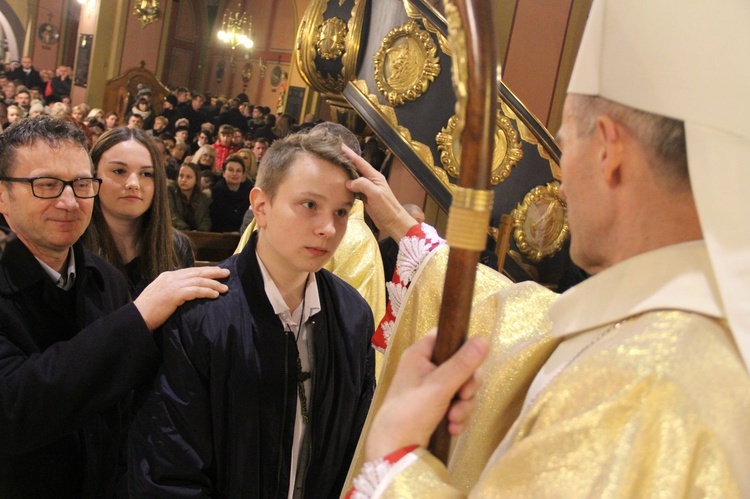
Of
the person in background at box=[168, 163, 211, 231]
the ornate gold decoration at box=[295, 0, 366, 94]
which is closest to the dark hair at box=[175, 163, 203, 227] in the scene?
the person in background at box=[168, 163, 211, 231]

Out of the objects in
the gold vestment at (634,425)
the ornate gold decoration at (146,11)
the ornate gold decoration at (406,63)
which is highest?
the ornate gold decoration at (146,11)

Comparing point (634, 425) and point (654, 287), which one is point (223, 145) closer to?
point (654, 287)

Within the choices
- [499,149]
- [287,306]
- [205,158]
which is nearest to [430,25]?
[499,149]

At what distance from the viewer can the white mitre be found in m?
0.93

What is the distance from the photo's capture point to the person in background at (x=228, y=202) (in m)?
6.93

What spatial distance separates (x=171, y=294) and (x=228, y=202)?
537 centimetres

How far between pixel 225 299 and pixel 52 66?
75.1 ft

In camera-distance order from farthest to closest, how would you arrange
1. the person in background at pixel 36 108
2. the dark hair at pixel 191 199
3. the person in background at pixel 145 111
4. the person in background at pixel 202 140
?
the person in background at pixel 145 111 < the person in background at pixel 36 108 < the person in background at pixel 202 140 < the dark hair at pixel 191 199

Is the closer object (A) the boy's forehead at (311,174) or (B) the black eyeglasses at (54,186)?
(A) the boy's forehead at (311,174)

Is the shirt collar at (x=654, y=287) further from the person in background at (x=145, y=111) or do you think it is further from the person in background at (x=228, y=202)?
the person in background at (x=145, y=111)

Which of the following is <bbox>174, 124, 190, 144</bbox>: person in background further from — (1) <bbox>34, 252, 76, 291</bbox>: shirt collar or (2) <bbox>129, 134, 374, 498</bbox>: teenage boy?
(2) <bbox>129, 134, 374, 498</bbox>: teenage boy

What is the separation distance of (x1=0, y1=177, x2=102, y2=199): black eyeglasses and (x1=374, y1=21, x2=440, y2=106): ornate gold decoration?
2.69m

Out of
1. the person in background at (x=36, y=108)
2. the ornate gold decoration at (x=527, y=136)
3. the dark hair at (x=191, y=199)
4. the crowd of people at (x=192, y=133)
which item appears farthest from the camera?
the person in background at (x=36, y=108)

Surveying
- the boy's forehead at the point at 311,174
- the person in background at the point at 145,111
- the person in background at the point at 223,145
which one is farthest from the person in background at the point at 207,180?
the person in background at the point at 145,111
